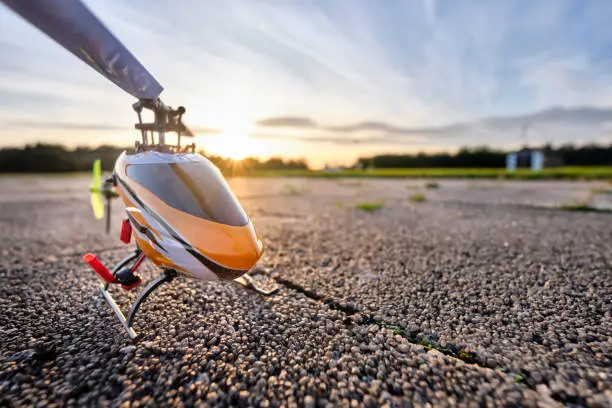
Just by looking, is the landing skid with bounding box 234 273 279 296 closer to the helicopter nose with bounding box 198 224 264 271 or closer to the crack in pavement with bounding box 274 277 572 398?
the crack in pavement with bounding box 274 277 572 398

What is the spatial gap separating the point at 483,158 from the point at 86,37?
5190 centimetres

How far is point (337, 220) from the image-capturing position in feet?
24.2

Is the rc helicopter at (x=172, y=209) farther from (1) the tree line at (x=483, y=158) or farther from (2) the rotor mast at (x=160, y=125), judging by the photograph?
(1) the tree line at (x=483, y=158)

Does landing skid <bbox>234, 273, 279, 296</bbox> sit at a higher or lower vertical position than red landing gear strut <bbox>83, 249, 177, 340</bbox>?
lower

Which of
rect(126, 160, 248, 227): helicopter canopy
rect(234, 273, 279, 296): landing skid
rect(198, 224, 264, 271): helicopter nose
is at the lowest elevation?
rect(234, 273, 279, 296): landing skid

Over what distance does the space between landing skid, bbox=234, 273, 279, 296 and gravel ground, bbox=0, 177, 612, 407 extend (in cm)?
7

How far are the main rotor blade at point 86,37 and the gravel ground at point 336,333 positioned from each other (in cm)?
192

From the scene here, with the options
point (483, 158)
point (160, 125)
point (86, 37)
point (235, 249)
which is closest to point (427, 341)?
point (235, 249)

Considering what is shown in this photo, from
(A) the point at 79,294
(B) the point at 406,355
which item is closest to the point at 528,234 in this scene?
(B) the point at 406,355

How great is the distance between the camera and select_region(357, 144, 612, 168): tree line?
44938mm

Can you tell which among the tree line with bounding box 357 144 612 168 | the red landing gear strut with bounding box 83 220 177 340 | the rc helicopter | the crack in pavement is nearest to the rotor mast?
the rc helicopter

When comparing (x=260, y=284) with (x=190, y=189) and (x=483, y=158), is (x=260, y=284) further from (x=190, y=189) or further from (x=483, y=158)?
(x=483, y=158)

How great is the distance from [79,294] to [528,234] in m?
6.61

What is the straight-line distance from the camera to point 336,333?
8.25 ft
